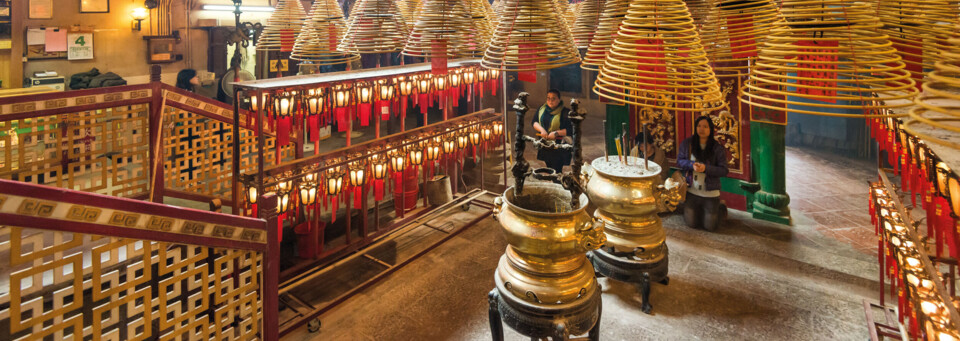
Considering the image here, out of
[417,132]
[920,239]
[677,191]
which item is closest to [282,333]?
[417,132]

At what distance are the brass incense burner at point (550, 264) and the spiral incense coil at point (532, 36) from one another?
1.20 ft

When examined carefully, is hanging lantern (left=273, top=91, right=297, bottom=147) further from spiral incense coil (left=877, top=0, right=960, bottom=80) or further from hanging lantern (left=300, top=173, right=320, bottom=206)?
spiral incense coil (left=877, top=0, right=960, bottom=80)

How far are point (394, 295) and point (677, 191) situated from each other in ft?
8.08

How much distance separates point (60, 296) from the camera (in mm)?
1914

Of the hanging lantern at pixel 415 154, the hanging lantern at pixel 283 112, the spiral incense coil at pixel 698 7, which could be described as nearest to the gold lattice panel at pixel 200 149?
the hanging lantern at pixel 283 112

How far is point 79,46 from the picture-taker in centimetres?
736

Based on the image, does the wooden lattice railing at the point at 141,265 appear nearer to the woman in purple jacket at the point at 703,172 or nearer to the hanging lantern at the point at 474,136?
the hanging lantern at the point at 474,136

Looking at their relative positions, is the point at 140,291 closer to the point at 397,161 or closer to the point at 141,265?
the point at 141,265

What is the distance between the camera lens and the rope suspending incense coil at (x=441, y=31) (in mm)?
3057

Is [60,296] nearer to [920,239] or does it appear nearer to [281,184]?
[281,184]

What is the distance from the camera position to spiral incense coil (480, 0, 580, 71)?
237 centimetres

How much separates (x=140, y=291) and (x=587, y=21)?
3321 millimetres

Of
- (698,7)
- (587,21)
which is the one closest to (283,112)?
(587,21)

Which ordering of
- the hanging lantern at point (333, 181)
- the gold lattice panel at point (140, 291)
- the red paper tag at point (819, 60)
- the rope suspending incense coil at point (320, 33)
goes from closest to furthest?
the red paper tag at point (819, 60) → the gold lattice panel at point (140, 291) → the hanging lantern at point (333, 181) → the rope suspending incense coil at point (320, 33)
